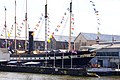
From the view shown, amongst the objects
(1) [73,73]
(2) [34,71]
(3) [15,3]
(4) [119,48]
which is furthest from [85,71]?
(3) [15,3]

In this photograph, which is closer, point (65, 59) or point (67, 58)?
point (67, 58)

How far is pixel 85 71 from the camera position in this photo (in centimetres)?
5741

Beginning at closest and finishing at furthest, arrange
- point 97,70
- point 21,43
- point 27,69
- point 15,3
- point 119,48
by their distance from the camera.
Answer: point 97,70 → point 27,69 → point 119,48 → point 15,3 → point 21,43

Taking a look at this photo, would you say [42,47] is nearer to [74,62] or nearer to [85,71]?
[74,62]

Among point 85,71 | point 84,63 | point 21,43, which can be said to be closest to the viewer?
point 85,71

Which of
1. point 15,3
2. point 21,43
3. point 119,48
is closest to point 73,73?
point 119,48

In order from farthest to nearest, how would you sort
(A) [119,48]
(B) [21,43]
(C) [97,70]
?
(B) [21,43] → (A) [119,48] → (C) [97,70]

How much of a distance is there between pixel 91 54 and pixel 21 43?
53970mm

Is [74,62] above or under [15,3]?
under

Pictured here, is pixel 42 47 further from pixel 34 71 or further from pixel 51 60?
pixel 34 71

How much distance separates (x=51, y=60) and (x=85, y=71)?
17.7 metres

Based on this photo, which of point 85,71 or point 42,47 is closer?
point 85,71

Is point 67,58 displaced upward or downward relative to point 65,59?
upward

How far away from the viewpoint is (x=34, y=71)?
65.4 meters
